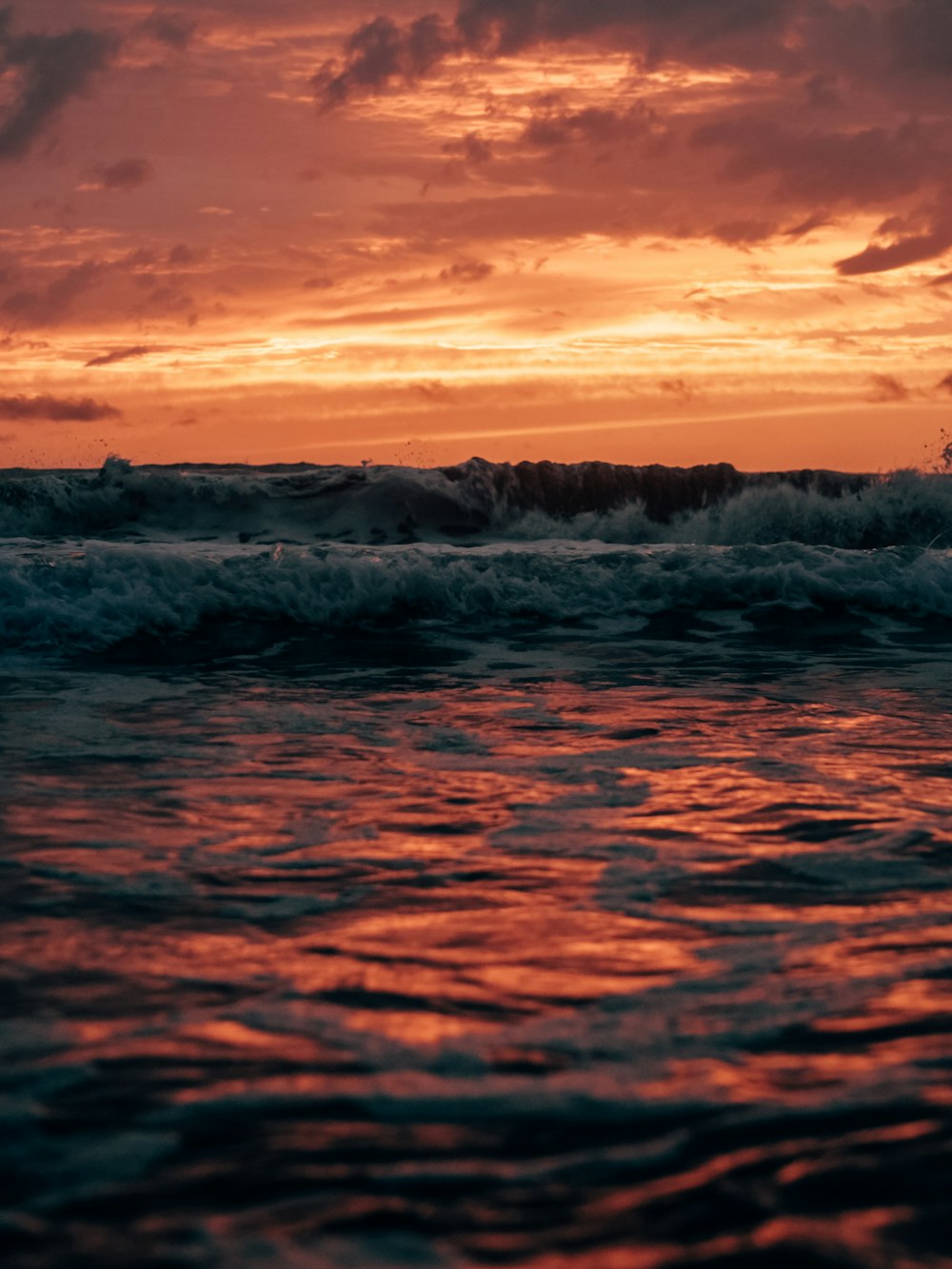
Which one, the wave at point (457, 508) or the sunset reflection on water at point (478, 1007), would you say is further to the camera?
the wave at point (457, 508)

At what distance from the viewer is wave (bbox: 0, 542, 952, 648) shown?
12000mm

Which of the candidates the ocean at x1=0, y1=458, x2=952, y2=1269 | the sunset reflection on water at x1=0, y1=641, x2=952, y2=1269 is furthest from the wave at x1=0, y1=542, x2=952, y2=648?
the sunset reflection on water at x1=0, y1=641, x2=952, y2=1269

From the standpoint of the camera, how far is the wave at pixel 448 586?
12.0 metres

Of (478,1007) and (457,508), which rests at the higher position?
(457,508)

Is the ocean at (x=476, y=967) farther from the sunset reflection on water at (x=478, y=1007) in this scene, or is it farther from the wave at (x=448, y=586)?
the wave at (x=448, y=586)

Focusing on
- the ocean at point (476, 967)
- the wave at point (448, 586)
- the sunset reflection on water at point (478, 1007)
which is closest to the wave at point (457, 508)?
the wave at point (448, 586)

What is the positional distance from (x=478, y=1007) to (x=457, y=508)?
1953 centimetres

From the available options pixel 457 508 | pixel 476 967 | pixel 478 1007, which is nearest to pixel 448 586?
pixel 457 508

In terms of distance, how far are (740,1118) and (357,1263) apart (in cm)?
90

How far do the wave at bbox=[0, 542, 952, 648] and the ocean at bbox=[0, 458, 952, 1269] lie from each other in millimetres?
2188

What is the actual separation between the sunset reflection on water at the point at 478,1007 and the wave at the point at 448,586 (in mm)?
5805

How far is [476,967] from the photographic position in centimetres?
345

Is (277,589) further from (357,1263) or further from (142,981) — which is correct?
(357,1263)

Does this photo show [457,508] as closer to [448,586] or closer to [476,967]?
[448,586]
